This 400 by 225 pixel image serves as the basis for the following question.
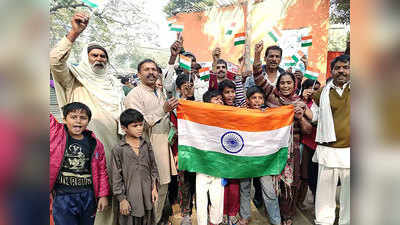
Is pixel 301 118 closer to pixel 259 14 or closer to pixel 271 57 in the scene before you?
pixel 271 57

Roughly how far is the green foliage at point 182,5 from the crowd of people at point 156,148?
590 centimetres

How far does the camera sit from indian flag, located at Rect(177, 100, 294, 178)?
10.0 feet

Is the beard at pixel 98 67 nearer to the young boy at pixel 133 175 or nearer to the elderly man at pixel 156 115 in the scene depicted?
the elderly man at pixel 156 115

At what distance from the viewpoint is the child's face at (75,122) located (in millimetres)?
2498

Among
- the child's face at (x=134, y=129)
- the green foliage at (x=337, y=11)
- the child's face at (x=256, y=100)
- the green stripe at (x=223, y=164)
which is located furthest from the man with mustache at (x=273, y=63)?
the green foliage at (x=337, y=11)

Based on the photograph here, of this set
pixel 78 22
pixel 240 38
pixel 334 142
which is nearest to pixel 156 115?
pixel 78 22

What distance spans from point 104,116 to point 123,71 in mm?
6361

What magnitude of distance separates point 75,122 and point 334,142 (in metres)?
2.70

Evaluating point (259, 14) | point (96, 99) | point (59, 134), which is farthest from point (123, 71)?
point (59, 134)

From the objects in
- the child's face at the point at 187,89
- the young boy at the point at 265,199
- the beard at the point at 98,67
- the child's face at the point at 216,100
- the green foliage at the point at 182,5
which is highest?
the green foliage at the point at 182,5

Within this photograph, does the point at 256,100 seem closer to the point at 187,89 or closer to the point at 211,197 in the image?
the point at 187,89

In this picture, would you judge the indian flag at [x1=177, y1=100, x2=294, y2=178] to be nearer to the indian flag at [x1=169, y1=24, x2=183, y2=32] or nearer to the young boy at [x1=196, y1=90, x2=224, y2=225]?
the young boy at [x1=196, y1=90, x2=224, y2=225]

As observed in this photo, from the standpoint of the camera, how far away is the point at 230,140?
10.1 ft

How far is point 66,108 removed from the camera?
254 cm
